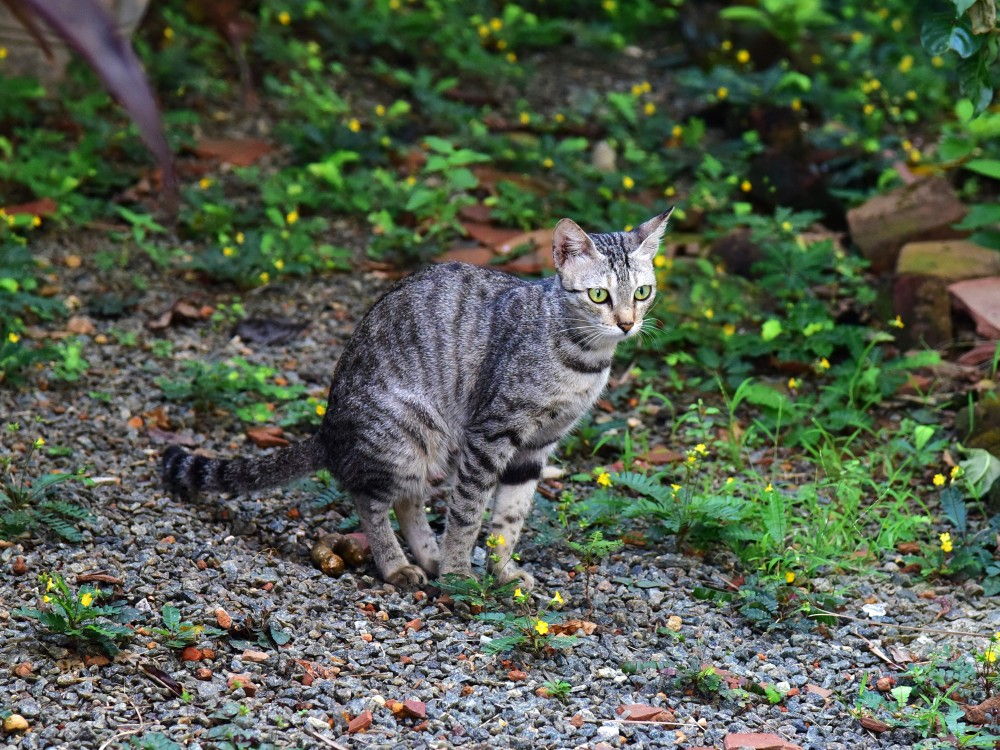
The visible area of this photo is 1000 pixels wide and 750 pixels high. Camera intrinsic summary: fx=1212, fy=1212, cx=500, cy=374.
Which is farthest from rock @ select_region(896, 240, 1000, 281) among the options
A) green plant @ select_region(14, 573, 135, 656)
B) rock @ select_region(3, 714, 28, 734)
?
rock @ select_region(3, 714, 28, 734)

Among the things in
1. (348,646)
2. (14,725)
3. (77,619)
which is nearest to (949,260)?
(348,646)

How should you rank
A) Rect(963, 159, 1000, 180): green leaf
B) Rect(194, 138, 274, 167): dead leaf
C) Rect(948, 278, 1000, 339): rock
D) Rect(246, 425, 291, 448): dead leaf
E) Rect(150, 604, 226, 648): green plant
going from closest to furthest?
Rect(150, 604, 226, 648): green plant → Rect(246, 425, 291, 448): dead leaf → Rect(963, 159, 1000, 180): green leaf → Rect(948, 278, 1000, 339): rock → Rect(194, 138, 274, 167): dead leaf

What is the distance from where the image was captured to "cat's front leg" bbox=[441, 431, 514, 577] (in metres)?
A: 4.08

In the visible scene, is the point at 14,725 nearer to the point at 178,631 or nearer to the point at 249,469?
the point at 178,631

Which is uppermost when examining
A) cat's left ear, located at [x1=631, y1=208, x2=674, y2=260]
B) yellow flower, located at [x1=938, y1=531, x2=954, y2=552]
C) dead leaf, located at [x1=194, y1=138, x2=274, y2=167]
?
dead leaf, located at [x1=194, y1=138, x2=274, y2=167]

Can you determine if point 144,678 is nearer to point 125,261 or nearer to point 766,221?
point 125,261

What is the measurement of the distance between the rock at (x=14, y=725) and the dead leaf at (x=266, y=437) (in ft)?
6.51

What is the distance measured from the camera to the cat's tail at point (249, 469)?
423 cm

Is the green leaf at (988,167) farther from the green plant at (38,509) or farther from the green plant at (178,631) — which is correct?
the green plant at (38,509)

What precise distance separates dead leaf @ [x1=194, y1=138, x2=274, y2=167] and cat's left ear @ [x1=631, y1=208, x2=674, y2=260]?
3.79 m

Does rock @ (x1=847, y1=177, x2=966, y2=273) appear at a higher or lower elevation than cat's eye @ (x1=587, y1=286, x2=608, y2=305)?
lower

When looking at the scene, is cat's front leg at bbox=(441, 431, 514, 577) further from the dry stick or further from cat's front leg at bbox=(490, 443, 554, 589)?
the dry stick

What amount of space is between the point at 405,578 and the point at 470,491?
15.7 inches

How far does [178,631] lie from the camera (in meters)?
3.51
